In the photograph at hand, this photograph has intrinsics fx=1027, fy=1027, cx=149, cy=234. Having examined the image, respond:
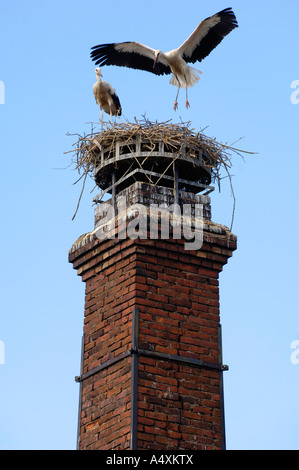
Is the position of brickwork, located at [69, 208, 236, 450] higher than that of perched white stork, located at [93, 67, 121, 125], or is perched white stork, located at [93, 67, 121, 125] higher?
perched white stork, located at [93, 67, 121, 125]

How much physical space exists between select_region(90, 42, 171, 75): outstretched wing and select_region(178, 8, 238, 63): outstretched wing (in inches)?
14.3

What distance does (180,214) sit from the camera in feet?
34.0

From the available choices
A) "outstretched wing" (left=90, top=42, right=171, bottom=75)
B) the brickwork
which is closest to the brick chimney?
the brickwork

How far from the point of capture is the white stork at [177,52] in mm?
12812

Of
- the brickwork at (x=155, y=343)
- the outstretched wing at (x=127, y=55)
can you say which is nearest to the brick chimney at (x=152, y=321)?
the brickwork at (x=155, y=343)

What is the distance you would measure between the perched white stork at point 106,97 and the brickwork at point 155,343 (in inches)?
159

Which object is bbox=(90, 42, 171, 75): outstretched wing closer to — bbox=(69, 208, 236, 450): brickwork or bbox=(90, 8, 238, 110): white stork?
bbox=(90, 8, 238, 110): white stork

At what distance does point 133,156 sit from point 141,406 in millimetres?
2769

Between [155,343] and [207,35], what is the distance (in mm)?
5127

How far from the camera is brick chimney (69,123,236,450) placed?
916 cm

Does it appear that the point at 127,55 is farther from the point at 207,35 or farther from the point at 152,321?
the point at 152,321

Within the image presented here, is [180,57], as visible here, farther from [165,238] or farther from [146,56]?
[165,238]

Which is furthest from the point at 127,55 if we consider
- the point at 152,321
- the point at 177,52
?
the point at 152,321

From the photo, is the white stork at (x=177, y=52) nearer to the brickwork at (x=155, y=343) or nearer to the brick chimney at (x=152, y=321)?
the brick chimney at (x=152, y=321)
